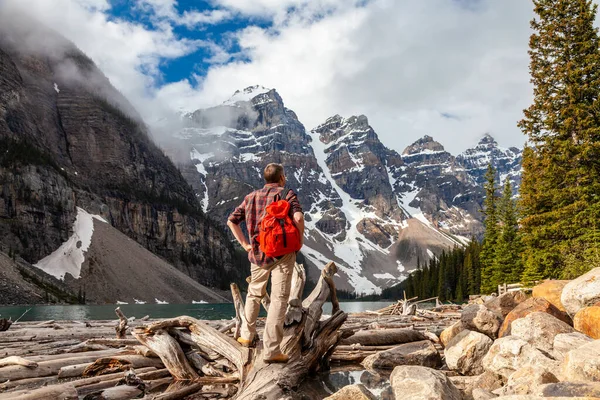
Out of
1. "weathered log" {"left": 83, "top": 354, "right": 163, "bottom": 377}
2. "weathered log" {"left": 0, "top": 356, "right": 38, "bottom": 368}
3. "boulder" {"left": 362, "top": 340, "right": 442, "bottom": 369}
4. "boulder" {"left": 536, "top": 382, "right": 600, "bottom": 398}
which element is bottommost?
"boulder" {"left": 362, "top": 340, "right": 442, "bottom": 369}

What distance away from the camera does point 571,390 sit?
15.9ft

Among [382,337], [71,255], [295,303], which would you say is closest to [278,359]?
[295,303]

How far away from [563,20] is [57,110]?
206486 millimetres

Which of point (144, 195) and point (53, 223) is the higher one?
point (144, 195)

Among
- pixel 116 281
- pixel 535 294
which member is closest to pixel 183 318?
pixel 535 294

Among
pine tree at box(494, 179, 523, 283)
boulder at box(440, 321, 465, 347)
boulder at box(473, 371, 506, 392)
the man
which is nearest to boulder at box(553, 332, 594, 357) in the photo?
boulder at box(473, 371, 506, 392)

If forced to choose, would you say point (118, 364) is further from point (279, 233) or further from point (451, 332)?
point (451, 332)

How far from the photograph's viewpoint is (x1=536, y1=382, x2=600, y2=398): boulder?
4.65m

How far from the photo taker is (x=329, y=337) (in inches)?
359

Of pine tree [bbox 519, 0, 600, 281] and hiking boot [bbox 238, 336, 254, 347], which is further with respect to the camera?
pine tree [bbox 519, 0, 600, 281]

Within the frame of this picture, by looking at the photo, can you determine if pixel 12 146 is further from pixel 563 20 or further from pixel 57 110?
pixel 563 20

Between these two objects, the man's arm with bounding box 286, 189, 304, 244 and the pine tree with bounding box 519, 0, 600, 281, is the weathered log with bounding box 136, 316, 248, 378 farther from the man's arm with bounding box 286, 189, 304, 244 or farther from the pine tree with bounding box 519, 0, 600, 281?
the pine tree with bounding box 519, 0, 600, 281

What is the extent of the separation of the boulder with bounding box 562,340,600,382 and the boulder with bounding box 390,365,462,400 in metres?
1.66

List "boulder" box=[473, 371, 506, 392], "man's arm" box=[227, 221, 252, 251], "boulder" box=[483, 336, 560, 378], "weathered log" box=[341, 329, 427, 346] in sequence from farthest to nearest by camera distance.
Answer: "weathered log" box=[341, 329, 427, 346] → "boulder" box=[473, 371, 506, 392] → "boulder" box=[483, 336, 560, 378] → "man's arm" box=[227, 221, 252, 251]
